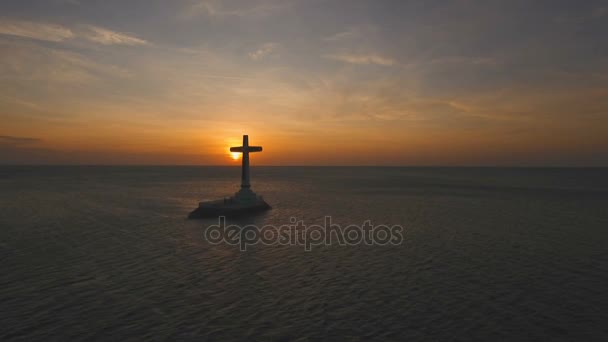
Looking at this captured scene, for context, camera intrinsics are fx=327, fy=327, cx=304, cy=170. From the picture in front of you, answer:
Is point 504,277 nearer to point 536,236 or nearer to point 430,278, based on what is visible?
point 430,278

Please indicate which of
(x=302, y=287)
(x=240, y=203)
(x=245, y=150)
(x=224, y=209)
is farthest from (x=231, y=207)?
(x=302, y=287)

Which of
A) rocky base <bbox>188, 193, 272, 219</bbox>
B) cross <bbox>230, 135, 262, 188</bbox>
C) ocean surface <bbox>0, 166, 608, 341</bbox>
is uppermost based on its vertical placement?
cross <bbox>230, 135, 262, 188</bbox>

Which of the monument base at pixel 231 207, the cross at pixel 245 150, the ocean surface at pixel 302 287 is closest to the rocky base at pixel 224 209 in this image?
the monument base at pixel 231 207

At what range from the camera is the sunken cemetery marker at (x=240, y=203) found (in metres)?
46.9

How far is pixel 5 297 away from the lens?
17.3 m

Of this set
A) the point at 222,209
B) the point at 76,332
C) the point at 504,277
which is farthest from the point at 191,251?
the point at 504,277

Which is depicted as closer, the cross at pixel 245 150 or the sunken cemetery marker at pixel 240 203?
the sunken cemetery marker at pixel 240 203

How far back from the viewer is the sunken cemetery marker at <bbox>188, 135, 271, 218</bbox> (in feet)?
154

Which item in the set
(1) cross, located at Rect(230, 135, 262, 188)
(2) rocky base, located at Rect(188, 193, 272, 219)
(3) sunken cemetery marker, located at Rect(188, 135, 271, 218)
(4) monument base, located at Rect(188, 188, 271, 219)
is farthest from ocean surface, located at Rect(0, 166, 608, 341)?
(1) cross, located at Rect(230, 135, 262, 188)

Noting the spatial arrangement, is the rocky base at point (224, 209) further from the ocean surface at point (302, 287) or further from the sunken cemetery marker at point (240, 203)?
the ocean surface at point (302, 287)

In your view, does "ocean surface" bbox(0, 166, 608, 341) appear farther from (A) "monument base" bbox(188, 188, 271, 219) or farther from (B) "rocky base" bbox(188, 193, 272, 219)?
(A) "monument base" bbox(188, 188, 271, 219)

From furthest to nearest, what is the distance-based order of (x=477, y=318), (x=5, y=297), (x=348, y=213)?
(x=348, y=213), (x=5, y=297), (x=477, y=318)

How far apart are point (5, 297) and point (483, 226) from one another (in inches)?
1767

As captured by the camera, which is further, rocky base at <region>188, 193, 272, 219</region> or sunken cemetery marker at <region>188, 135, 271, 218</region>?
sunken cemetery marker at <region>188, 135, 271, 218</region>
